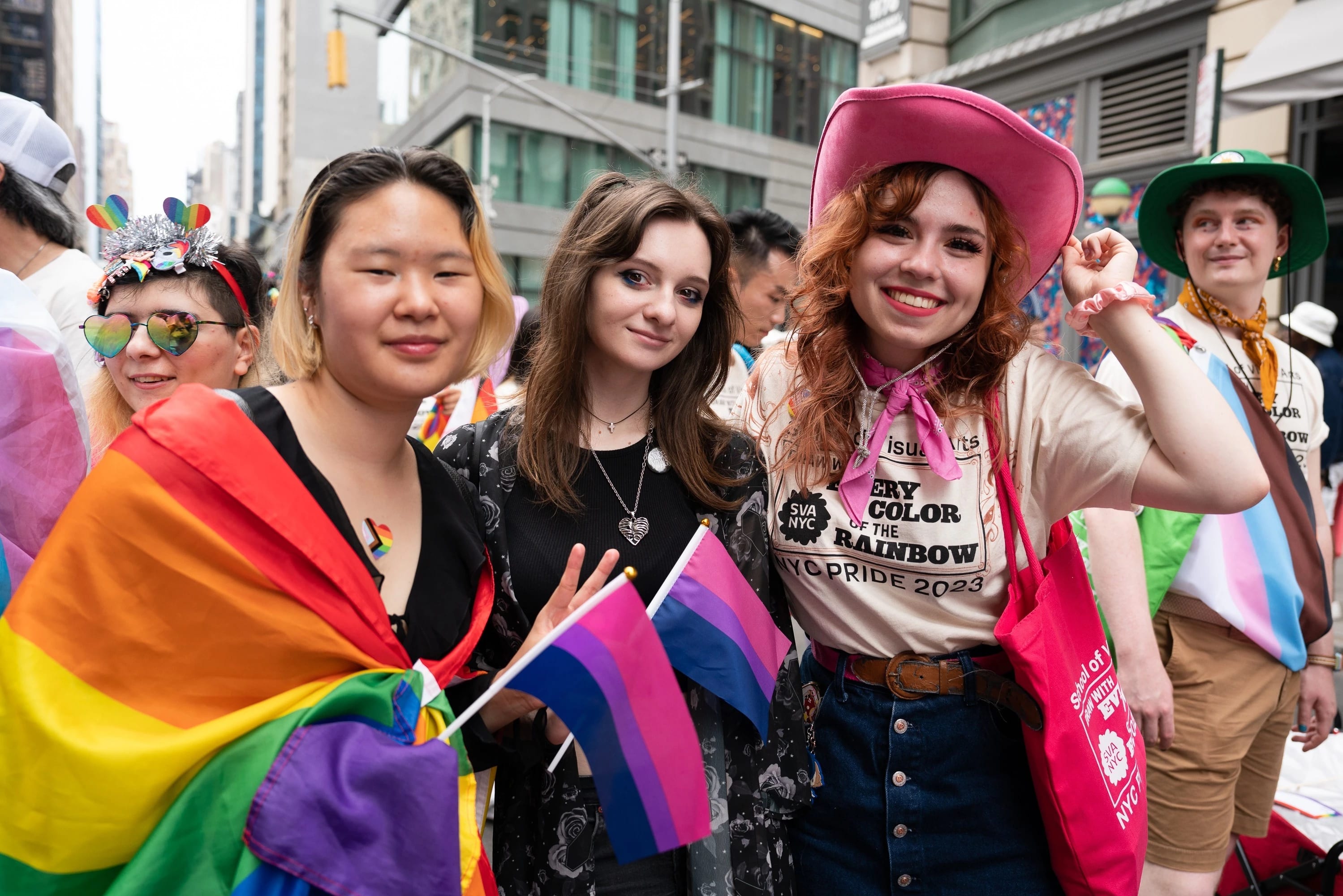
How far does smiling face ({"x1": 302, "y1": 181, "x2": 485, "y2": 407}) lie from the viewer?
1.50 meters

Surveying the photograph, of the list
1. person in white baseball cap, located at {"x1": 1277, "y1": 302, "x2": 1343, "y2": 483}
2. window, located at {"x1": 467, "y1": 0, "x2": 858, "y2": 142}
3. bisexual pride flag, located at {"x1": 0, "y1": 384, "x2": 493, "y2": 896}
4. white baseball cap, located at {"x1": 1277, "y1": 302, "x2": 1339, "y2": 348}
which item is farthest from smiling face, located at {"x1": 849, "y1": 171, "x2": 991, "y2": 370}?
window, located at {"x1": 467, "y1": 0, "x2": 858, "y2": 142}

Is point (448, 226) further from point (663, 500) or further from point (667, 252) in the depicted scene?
point (663, 500)

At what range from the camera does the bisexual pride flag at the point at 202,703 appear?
1208mm

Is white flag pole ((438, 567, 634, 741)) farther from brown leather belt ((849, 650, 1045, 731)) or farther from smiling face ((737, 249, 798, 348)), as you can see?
smiling face ((737, 249, 798, 348))

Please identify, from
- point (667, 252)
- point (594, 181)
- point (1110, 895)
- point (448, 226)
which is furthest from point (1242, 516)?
point (448, 226)

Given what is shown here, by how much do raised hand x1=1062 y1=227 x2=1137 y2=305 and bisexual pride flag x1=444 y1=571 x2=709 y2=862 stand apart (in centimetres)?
116

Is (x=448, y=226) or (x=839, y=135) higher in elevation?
(x=839, y=135)

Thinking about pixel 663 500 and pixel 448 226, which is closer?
pixel 448 226

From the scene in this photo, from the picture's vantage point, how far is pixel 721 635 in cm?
188

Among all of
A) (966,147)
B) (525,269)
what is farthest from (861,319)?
(525,269)

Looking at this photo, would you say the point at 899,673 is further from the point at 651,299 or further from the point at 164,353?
the point at 164,353

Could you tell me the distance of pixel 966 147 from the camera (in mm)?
1926

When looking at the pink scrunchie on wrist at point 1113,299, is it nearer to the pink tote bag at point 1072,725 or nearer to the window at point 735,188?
the pink tote bag at point 1072,725

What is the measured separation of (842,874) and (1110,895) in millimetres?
530
